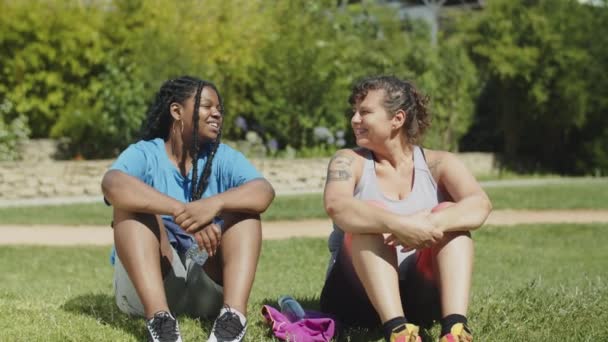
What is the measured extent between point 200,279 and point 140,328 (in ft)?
1.15

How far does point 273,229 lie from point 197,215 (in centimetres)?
632

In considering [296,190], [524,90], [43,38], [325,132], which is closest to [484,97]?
[524,90]

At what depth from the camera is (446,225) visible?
3477 mm

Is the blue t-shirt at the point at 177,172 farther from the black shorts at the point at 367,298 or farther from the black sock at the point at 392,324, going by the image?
the black sock at the point at 392,324

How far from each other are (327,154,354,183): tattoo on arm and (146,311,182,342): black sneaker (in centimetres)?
92

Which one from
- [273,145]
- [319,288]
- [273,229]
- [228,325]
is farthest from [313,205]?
[228,325]

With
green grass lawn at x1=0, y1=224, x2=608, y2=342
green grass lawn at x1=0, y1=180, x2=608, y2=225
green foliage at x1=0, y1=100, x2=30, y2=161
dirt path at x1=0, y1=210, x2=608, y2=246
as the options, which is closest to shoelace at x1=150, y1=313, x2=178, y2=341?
green grass lawn at x1=0, y1=224, x2=608, y2=342

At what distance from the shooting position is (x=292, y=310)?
3.94 metres

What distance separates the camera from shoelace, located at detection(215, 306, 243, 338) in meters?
3.44

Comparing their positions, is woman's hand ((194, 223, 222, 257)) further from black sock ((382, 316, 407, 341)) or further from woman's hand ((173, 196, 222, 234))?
black sock ((382, 316, 407, 341))

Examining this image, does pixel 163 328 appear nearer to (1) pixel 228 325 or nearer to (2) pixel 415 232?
(1) pixel 228 325

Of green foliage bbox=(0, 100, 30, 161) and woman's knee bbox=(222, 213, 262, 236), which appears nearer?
woman's knee bbox=(222, 213, 262, 236)

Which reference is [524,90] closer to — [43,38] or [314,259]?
[43,38]

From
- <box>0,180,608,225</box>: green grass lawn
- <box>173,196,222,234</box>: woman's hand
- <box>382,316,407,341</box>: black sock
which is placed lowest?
<box>0,180,608,225</box>: green grass lawn
